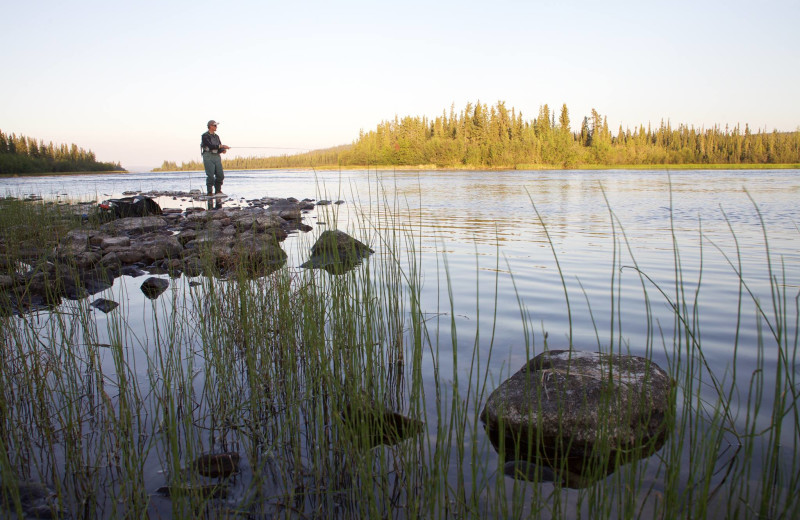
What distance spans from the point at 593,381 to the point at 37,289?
4.70 metres

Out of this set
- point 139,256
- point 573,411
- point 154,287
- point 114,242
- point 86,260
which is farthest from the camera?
point 114,242

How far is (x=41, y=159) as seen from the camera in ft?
191

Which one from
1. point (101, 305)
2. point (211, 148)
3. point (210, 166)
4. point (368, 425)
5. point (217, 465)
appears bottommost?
point (217, 465)

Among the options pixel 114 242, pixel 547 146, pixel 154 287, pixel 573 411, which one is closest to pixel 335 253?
pixel 573 411

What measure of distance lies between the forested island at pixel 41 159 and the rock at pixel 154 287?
56.5 meters

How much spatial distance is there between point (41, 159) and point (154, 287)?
214 feet

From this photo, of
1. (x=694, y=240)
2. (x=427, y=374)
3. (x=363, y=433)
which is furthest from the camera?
(x=694, y=240)

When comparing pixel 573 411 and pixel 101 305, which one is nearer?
pixel 573 411

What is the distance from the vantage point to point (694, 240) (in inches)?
298

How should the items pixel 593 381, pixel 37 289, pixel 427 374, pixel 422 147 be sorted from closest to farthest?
pixel 593 381 → pixel 427 374 → pixel 37 289 → pixel 422 147

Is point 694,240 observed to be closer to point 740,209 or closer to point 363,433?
point 740,209

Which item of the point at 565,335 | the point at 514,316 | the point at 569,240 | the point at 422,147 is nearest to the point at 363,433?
the point at 565,335

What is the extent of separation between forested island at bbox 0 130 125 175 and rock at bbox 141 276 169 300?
56.5 metres

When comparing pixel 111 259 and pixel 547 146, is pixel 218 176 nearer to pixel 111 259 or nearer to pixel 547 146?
pixel 111 259
